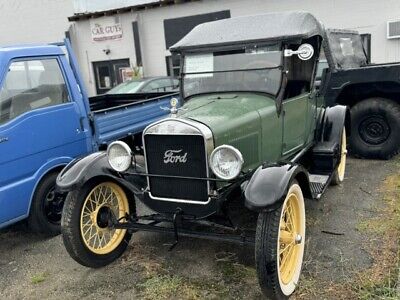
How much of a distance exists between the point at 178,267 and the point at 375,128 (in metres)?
4.44

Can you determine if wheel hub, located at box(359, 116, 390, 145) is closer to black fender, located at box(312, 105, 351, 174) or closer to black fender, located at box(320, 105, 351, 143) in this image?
black fender, located at box(312, 105, 351, 174)

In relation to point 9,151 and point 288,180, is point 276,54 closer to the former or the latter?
point 288,180

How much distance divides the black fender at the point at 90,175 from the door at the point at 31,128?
68 cm

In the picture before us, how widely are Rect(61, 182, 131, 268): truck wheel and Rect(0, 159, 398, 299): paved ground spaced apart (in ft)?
0.46

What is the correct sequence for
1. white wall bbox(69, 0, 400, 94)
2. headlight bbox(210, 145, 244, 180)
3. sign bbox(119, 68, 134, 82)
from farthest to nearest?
1. sign bbox(119, 68, 134, 82)
2. white wall bbox(69, 0, 400, 94)
3. headlight bbox(210, 145, 244, 180)

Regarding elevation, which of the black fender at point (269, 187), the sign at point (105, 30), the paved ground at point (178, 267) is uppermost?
the sign at point (105, 30)

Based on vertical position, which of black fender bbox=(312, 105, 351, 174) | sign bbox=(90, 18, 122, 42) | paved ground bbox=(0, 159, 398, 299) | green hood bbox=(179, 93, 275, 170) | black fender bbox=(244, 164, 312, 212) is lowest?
paved ground bbox=(0, 159, 398, 299)

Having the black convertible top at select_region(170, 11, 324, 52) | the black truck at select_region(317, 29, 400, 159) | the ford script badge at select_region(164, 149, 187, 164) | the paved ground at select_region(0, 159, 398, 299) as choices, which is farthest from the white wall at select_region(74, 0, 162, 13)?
the ford script badge at select_region(164, 149, 187, 164)

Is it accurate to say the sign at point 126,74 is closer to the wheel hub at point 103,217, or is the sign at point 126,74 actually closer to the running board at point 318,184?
the running board at point 318,184

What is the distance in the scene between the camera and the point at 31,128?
438cm

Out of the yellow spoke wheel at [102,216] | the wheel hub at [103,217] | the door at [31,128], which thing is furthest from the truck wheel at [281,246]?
the door at [31,128]

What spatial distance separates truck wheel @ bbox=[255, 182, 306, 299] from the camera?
305 centimetres

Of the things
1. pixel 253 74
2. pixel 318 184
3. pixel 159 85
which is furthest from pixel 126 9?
pixel 318 184

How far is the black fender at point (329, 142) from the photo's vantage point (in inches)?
197
